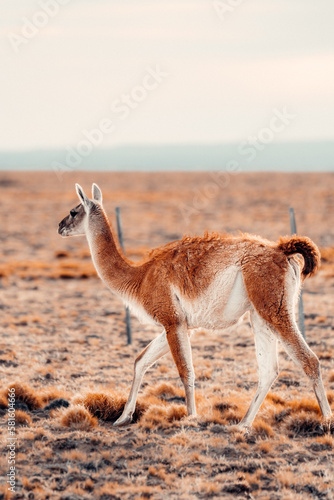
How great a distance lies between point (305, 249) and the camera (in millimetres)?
5465

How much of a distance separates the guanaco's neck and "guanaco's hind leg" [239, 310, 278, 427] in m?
1.44

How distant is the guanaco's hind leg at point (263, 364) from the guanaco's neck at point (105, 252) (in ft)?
4.72

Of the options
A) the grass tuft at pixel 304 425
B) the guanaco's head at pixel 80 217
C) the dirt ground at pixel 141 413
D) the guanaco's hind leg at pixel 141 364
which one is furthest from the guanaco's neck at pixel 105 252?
the grass tuft at pixel 304 425

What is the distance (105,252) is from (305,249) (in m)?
2.00

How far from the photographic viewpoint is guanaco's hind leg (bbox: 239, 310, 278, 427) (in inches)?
223

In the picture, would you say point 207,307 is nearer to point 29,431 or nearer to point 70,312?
point 29,431

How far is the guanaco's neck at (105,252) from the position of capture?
624 centimetres

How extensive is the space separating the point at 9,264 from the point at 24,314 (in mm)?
7420

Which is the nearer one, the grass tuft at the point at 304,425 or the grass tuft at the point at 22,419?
the grass tuft at the point at 304,425

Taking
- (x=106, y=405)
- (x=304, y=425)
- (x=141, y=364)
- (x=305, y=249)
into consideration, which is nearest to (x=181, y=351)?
(x=141, y=364)

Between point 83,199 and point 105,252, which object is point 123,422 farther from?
point 83,199

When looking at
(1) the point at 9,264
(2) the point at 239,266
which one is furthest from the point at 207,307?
(1) the point at 9,264

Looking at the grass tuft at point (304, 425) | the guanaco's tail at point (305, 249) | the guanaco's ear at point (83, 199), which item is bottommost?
the grass tuft at point (304, 425)

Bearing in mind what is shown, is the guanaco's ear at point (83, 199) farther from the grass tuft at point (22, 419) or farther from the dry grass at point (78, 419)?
the grass tuft at point (22, 419)
